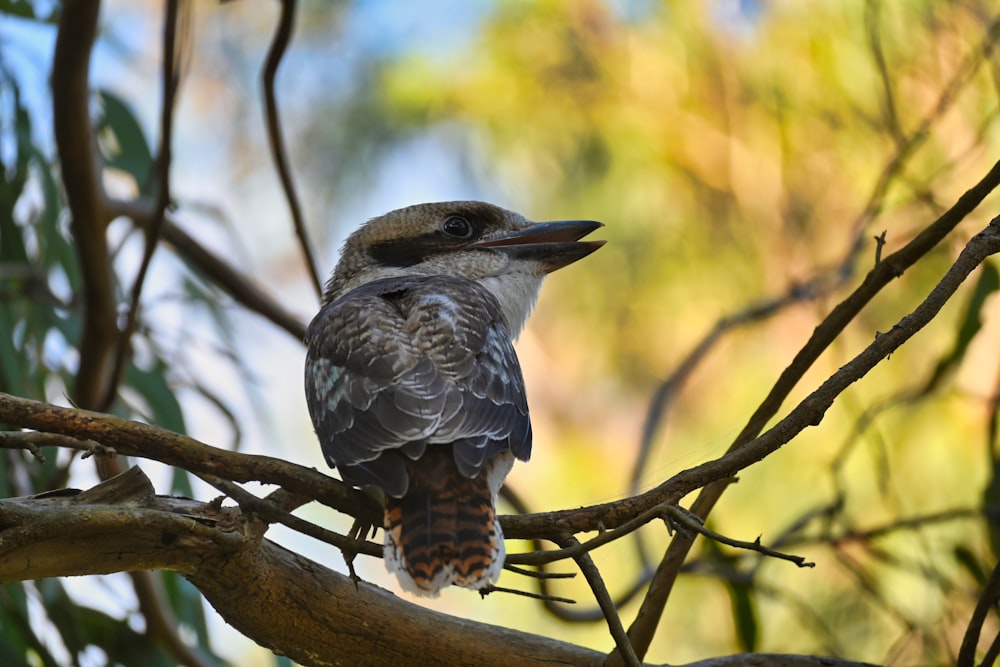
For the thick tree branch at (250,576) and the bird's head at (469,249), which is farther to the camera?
the bird's head at (469,249)

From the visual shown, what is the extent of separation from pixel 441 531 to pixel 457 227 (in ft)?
3.99

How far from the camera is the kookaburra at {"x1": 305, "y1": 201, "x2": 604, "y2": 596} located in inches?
58.9

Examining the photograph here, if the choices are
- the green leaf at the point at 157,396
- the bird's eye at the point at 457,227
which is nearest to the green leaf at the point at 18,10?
the green leaf at the point at 157,396

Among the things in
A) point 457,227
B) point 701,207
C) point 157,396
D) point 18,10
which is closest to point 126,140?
point 18,10

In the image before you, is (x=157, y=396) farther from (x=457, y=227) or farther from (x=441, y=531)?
(x=441, y=531)

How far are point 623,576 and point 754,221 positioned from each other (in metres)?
2.30

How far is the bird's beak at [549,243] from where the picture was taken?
2.48 metres

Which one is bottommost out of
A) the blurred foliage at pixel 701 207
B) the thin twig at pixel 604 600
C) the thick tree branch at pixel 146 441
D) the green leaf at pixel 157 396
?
the thin twig at pixel 604 600

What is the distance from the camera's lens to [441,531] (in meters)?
1.51

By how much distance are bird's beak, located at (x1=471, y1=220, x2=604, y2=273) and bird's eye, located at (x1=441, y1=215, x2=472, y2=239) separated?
59 mm

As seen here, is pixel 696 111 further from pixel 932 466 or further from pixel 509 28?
pixel 932 466

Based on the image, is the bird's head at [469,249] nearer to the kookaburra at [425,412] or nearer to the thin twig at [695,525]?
the kookaburra at [425,412]

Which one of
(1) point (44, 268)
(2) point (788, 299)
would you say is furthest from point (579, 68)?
(1) point (44, 268)

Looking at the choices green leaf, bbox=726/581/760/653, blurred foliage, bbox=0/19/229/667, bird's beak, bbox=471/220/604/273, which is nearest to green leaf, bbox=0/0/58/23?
blurred foliage, bbox=0/19/229/667
